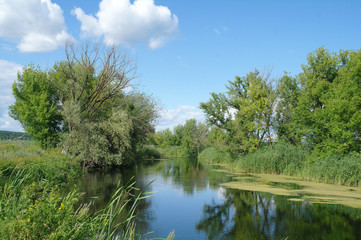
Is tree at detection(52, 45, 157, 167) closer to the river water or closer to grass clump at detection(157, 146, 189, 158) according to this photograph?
the river water

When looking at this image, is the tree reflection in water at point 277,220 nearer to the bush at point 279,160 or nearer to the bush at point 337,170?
the bush at point 337,170

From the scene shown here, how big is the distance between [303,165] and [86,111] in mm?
18341

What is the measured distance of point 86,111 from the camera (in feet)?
85.2

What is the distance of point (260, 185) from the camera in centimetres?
1638

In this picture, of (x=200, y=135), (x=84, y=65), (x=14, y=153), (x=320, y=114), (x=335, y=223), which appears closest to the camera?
(x=335, y=223)

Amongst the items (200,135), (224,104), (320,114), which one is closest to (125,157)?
(224,104)

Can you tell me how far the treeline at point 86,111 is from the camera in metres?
23.5

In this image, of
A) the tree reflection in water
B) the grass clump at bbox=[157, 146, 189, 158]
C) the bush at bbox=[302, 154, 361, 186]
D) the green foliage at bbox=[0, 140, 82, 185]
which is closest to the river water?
the tree reflection in water

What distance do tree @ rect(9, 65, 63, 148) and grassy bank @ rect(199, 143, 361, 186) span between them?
712 inches

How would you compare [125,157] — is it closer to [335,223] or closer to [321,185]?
[321,185]

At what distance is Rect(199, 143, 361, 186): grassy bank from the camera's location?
51.6 ft

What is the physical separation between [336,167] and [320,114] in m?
3.90

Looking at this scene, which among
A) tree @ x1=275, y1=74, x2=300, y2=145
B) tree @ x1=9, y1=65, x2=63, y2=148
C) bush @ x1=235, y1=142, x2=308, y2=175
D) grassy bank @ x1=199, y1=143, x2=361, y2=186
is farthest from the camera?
tree @ x1=9, y1=65, x2=63, y2=148

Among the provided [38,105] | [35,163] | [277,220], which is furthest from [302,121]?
[38,105]
